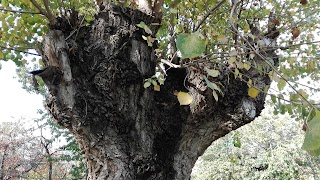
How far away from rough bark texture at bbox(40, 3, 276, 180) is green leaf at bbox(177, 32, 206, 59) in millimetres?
1067

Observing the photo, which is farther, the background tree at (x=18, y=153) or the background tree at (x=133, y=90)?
the background tree at (x=18, y=153)

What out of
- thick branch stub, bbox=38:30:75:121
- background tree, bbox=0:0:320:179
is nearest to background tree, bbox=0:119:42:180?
background tree, bbox=0:0:320:179

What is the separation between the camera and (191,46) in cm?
75

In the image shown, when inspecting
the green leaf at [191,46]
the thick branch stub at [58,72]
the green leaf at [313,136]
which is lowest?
the green leaf at [313,136]

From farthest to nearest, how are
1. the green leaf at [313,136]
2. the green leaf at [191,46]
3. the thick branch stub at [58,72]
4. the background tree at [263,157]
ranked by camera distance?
the background tree at [263,157]
the thick branch stub at [58,72]
the green leaf at [191,46]
the green leaf at [313,136]

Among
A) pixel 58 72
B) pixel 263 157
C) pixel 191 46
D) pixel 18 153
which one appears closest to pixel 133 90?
pixel 58 72

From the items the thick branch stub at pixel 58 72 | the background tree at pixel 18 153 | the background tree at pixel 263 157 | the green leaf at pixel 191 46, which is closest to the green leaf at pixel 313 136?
the green leaf at pixel 191 46

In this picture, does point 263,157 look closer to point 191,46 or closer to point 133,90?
point 133,90

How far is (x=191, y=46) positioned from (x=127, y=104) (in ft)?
4.24

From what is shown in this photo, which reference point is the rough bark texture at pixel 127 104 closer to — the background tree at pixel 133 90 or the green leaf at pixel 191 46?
the background tree at pixel 133 90

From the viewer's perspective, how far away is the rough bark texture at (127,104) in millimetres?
1849

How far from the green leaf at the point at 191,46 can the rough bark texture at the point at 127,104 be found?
1067mm

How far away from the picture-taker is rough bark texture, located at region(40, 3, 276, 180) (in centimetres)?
185

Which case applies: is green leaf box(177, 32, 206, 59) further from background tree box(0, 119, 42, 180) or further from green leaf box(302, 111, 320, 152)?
background tree box(0, 119, 42, 180)
